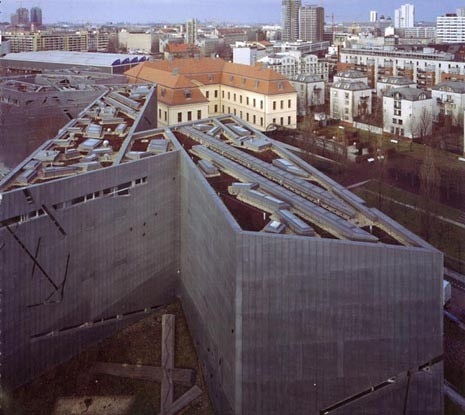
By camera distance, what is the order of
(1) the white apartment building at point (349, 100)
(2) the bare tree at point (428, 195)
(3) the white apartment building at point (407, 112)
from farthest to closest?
(1) the white apartment building at point (349, 100)
(3) the white apartment building at point (407, 112)
(2) the bare tree at point (428, 195)

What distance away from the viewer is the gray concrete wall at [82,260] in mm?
6949

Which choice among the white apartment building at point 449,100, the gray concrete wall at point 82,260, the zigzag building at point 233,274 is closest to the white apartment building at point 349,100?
the white apartment building at point 449,100

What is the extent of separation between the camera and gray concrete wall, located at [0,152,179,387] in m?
6.95

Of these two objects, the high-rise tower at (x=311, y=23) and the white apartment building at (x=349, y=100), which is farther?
the high-rise tower at (x=311, y=23)

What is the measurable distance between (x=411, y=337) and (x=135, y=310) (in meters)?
4.16

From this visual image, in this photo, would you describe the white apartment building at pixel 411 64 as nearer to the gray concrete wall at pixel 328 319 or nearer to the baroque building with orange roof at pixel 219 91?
the baroque building with orange roof at pixel 219 91

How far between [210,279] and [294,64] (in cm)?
2471

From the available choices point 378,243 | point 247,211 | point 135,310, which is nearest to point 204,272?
point 247,211

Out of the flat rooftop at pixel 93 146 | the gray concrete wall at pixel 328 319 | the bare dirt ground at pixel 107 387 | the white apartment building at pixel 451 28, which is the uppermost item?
the white apartment building at pixel 451 28

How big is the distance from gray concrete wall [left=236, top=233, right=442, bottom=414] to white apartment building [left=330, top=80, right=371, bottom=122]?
58.3 ft

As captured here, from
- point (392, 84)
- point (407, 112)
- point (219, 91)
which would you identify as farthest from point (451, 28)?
point (219, 91)

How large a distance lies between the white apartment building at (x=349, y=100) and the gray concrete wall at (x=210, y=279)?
50.6ft

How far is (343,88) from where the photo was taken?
23734 mm

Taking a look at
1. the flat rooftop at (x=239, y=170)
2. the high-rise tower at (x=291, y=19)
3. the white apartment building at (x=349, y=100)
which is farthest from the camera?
the high-rise tower at (x=291, y=19)
